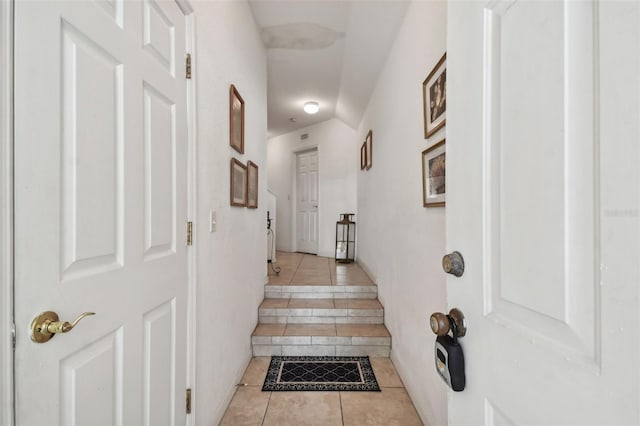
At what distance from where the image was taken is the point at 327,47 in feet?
9.77

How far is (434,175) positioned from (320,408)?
1592mm

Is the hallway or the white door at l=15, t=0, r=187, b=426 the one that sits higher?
the white door at l=15, t=0, r=187, b=426

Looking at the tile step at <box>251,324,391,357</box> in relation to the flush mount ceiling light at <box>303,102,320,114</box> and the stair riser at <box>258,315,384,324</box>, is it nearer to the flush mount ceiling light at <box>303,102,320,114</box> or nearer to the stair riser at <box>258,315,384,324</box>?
the stair riser at <box>258,315,384,324</box>

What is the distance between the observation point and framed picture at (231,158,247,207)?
6.39ft

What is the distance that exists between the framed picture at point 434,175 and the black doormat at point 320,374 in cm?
142

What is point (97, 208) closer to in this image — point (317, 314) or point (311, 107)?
point (317, 314)

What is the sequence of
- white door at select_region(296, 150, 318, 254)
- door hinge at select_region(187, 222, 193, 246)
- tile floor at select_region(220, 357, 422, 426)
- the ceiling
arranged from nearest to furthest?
1. door hinge at select_region(187, 222, 193, 246)
2. tile floor at select_region(220, 357, 422, 426)
3. the ceiling
4. white door at select_region(296, 150, 318, 254)

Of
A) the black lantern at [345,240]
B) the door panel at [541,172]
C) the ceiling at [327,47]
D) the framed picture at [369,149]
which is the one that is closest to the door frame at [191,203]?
the door panel at [541,172]

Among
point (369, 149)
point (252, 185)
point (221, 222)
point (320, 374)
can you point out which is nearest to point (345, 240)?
point (369, 149)

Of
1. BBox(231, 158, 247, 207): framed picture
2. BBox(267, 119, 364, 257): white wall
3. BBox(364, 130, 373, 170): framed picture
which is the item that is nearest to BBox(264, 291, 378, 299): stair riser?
BBox(231, 158, 247, 207): framed picture

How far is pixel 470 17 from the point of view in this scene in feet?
2.18

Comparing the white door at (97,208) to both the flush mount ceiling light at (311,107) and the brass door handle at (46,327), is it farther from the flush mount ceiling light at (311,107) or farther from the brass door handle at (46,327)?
the flush mount ceiling light at (311,107)

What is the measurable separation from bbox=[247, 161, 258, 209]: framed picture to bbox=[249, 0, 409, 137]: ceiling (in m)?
1.29

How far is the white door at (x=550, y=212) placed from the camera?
352 millimetres
